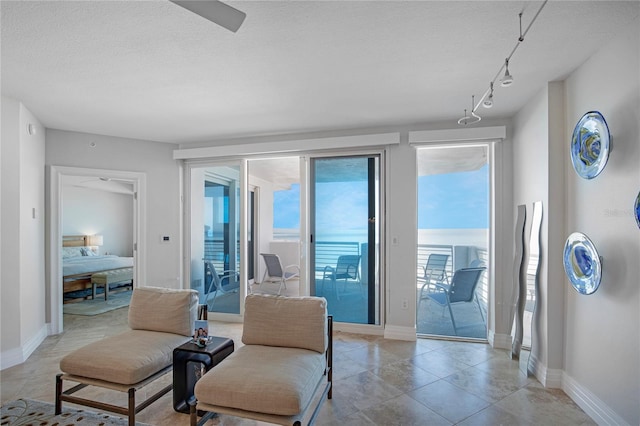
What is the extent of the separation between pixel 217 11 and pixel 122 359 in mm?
2107

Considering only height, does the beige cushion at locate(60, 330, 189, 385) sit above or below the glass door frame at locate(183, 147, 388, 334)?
below

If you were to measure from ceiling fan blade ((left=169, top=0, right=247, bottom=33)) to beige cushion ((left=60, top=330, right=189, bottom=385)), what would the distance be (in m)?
2.05

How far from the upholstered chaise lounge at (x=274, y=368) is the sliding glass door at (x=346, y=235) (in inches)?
61.6

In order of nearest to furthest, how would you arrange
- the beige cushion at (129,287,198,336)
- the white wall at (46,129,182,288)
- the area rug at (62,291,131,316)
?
the beige cushion at (129,287,198,336) < the white wall at (46,129,182,288) < the area rug at (62,291,131,316)

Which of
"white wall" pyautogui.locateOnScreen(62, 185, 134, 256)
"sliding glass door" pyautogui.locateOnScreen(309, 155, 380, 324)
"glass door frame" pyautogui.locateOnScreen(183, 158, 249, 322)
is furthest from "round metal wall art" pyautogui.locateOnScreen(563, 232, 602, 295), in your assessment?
"white wall" pyautogui.locateOnScreen(62, 185, 134, 256)

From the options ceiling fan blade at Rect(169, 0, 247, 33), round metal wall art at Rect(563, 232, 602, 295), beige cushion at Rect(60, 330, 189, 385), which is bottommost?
beige cushion at Rect(60, 330, 189, 385)

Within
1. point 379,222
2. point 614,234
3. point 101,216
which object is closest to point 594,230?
point 614,234

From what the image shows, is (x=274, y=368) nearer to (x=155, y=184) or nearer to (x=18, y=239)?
(x=18, y=239)

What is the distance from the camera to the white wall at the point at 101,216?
739 cm

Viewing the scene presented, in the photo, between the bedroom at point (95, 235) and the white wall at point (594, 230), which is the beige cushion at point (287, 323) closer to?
the white wall at point (594, 230)

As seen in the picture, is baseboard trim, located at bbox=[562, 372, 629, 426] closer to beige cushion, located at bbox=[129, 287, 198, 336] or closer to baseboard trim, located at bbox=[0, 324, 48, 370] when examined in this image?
beige cushion, located at bbox=[129, 287, 198, 336]

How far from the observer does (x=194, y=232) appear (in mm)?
4605

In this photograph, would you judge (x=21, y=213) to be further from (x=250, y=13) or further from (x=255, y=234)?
(x=255, y=234)

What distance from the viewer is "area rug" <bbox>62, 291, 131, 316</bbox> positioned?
15.6ft
